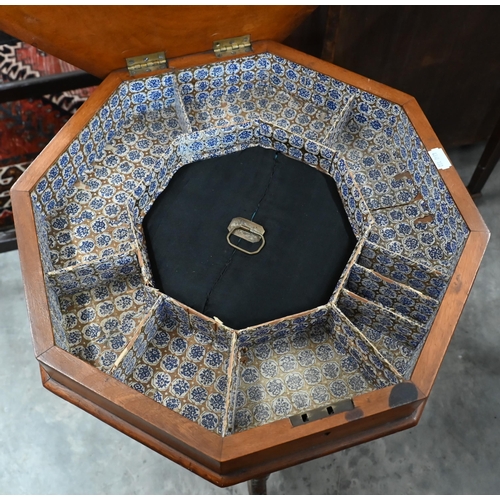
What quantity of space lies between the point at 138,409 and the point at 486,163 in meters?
1.98

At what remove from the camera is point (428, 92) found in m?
2.38

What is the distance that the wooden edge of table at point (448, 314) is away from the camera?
135 cm

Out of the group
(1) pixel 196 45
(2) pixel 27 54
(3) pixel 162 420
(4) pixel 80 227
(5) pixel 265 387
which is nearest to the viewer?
(3) pixel 162 420

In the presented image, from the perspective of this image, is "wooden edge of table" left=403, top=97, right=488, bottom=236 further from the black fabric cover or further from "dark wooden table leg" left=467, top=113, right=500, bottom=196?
"dark wooden table leg" left=467, top=113, right=500, bottom=196

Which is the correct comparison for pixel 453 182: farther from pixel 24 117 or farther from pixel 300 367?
pixel 24 117

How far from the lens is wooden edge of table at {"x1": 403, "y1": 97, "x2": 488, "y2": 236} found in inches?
60.3

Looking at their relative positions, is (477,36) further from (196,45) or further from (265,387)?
(265,387)

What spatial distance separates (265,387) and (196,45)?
43.8 inches

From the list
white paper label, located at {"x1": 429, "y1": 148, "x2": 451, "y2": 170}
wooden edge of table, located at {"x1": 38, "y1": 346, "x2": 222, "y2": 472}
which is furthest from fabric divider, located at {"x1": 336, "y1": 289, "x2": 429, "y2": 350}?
wooden edge of table, located at {"x1": 38, "y1": 346, "x2": 222, "y2": 472}

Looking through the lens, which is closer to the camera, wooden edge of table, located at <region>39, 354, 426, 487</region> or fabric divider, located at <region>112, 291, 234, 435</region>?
wooden edge of table, located at <region>39, 354, 426, 487</region>

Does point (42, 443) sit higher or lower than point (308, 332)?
lower

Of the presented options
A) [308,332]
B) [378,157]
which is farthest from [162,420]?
[378,157]

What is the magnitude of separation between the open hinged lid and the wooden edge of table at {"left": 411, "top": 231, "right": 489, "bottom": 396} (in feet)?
2.98

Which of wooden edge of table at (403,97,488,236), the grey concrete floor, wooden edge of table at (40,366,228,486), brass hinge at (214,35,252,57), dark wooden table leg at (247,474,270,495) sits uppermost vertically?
brass hinge at (214,35,252,57)
